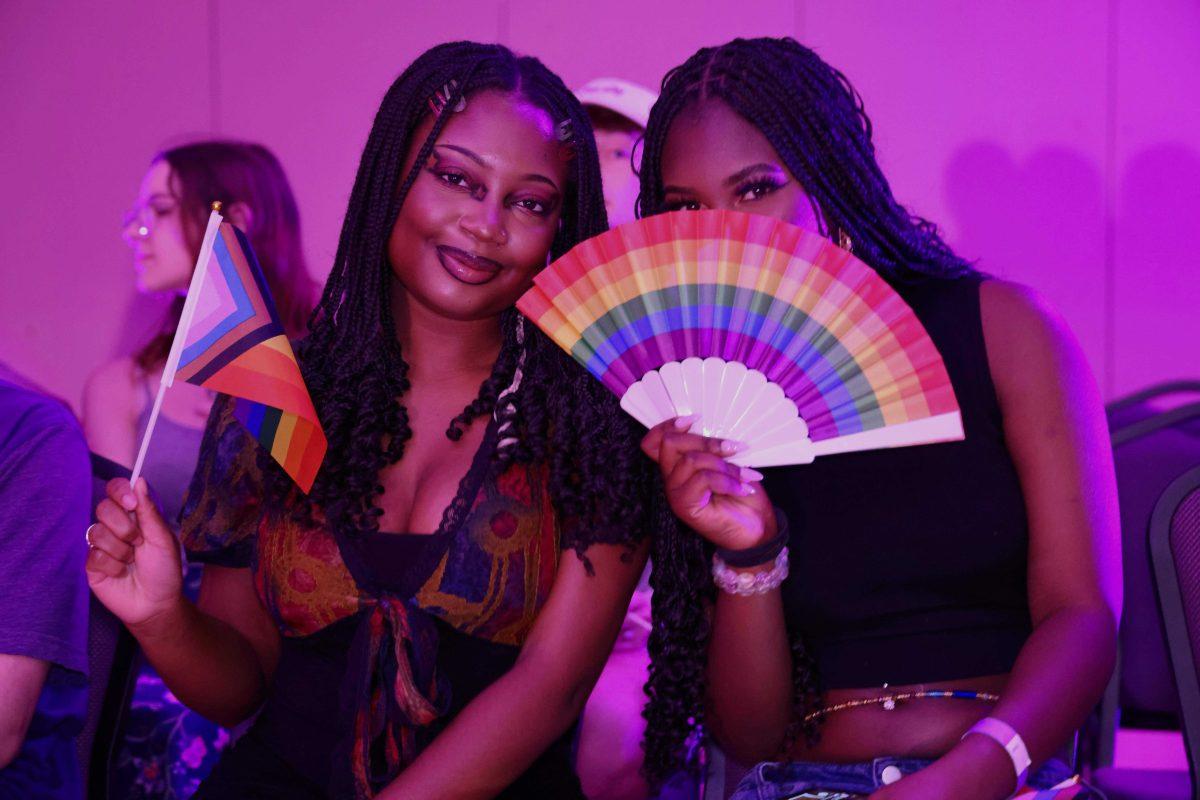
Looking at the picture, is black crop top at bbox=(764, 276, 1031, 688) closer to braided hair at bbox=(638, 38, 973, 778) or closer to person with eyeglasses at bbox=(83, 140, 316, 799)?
braided hair at bbox=(638, 38, 973, 778)

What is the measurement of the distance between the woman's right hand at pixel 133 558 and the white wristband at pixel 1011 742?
3.50ft

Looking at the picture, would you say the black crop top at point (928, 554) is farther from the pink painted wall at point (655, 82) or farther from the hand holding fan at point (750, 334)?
the pink painted wall at point (655, 82)

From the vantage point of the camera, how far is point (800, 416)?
158cm

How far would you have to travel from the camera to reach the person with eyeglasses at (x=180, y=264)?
11.1 ft

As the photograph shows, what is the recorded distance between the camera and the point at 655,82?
4031mm

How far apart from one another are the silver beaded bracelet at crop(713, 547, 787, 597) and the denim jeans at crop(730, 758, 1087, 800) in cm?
25

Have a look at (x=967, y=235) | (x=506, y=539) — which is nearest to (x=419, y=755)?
(x=506, y=539)

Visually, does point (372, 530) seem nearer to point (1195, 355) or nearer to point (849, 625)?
point (849, 625)

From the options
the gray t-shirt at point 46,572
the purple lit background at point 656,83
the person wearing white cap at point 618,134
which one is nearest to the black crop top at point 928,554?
the gray t-shirt at point 46,572

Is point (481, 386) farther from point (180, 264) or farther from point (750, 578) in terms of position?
point (180, 264)

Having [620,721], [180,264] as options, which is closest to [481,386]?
[620,721]

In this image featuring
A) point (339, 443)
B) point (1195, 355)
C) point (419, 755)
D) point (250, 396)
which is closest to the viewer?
point (250, 396)

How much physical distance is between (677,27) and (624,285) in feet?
8.65

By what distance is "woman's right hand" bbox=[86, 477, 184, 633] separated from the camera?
1707mm
